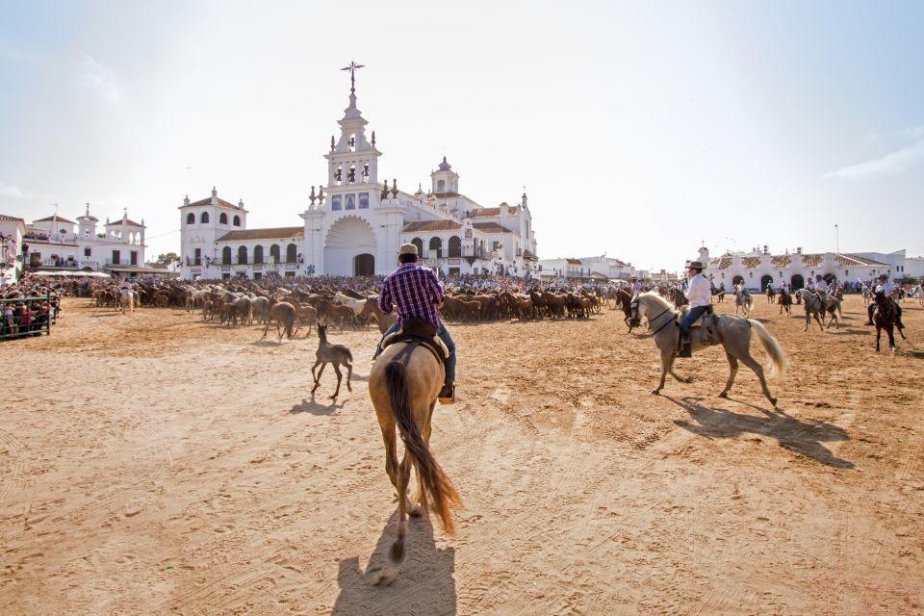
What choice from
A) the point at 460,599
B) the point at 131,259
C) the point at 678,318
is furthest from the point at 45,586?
the point at 131,259

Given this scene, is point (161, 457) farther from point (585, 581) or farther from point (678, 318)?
point (678, 318)

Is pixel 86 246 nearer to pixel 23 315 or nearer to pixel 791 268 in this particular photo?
pixel 23 315

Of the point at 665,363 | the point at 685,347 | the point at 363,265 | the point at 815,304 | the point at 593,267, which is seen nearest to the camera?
the point at 685,347

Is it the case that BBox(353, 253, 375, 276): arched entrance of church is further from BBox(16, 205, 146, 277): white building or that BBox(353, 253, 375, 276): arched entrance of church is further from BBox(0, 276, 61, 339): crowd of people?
BBox(0, 276, 61, 339): crowd of people

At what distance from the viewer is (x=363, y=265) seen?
191 feet

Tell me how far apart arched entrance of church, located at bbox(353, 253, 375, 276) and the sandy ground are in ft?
162

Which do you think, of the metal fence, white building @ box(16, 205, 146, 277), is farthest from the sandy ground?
white building @ box(16, 205, 146, 277)

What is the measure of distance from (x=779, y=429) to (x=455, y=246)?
48.1 metres

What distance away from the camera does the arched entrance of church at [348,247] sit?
57969 millimetres

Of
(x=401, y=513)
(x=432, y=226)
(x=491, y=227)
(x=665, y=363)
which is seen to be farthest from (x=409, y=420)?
(x=491, y=227)

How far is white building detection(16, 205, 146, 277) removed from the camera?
60.8 meters

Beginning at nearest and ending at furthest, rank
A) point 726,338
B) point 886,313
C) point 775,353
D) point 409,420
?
point 409,420 < point 775,353 < point 726,338 < point 886,313

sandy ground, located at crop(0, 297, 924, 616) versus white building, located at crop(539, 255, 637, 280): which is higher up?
white building, located at crop(539, 255, 637, 280)

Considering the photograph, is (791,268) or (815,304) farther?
(791,268)
